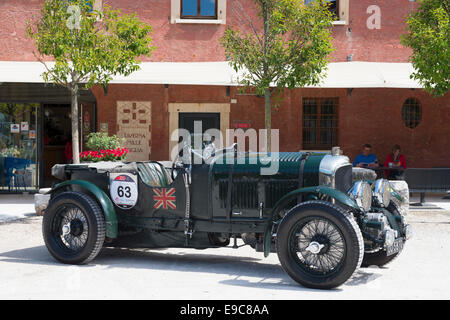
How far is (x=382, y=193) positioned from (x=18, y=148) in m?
10.9

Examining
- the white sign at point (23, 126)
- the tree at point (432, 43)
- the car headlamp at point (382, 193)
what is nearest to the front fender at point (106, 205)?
the car headlamp at point (382, 193)

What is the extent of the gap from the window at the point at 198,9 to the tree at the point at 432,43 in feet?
16.3

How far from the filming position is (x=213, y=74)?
539 inches

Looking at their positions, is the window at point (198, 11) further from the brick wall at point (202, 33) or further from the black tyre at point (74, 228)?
the black tyre at point (74, 228)

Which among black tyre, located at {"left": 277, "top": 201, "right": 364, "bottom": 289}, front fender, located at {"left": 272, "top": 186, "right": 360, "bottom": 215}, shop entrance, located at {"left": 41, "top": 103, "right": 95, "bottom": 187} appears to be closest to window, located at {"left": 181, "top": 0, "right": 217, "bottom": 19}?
shop entrance, located at {"left": 41, "top": 103, "right": 95, "bottom": 187}

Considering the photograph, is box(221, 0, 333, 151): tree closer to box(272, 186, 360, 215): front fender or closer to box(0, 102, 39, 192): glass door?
box(0, 102, 39, 192): glass door

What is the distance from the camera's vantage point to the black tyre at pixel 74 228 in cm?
636

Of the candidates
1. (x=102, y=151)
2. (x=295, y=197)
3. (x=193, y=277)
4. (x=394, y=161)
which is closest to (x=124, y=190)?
(x=193, y=277)

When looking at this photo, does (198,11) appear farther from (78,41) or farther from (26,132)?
(26,132)

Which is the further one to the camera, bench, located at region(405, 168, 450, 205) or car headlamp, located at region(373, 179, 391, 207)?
bench, located at region(405, 168, 450, 205)

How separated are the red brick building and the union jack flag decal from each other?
331 inches

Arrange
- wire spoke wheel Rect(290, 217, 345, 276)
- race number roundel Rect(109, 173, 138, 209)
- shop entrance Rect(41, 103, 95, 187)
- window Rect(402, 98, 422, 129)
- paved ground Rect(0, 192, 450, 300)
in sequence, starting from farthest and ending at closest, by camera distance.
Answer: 1. shop entrance Rect(41, 103, 95, 187)
2. window Rect(402, 98, 422, 129)
3. race number roundel Rect(109, 173, 138, 209)
4. wire spoke wheel Rect(290, 217, 345, 276)
5. paved ground Rect(0, 192, 450, 300)

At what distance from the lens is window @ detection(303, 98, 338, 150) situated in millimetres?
15031

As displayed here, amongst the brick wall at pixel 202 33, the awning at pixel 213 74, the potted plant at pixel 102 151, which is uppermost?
the brick wall at pixel 202 33
